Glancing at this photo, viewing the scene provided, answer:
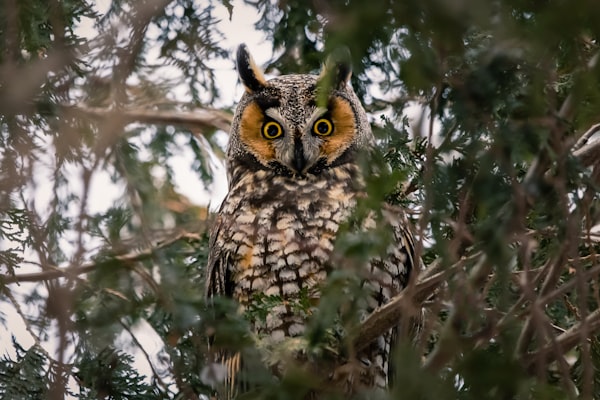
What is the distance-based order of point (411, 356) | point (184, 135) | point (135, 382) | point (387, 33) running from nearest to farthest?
point (411, 356) → point (387, 33) → point (135, 382) → point (184, 135)

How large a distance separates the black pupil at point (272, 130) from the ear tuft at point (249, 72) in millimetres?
213

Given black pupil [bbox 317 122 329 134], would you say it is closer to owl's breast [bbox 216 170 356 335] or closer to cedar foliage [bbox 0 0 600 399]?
owl's breast [bbox 216 170 356 335]

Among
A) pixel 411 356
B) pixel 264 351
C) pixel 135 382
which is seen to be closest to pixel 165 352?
pixel 135 382

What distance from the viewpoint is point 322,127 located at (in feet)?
11.3

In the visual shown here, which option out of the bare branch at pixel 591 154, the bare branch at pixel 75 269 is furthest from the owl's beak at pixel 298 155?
the bare branch at pixel 591 154

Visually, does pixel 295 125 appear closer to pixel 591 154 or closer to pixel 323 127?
pixel 323 127

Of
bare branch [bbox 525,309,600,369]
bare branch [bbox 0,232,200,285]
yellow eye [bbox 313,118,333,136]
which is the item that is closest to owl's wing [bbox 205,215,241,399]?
bare branch [bbox 0,232,200,285]

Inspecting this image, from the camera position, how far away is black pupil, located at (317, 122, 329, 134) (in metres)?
3.45

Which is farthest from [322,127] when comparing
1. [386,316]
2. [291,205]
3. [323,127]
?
[386,316]

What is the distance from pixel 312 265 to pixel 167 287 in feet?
3.98

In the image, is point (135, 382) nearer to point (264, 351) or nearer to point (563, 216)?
point (264, 351)

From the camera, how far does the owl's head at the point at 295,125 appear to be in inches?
133

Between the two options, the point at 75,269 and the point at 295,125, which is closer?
the point at 75,269

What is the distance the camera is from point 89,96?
2.18 m
